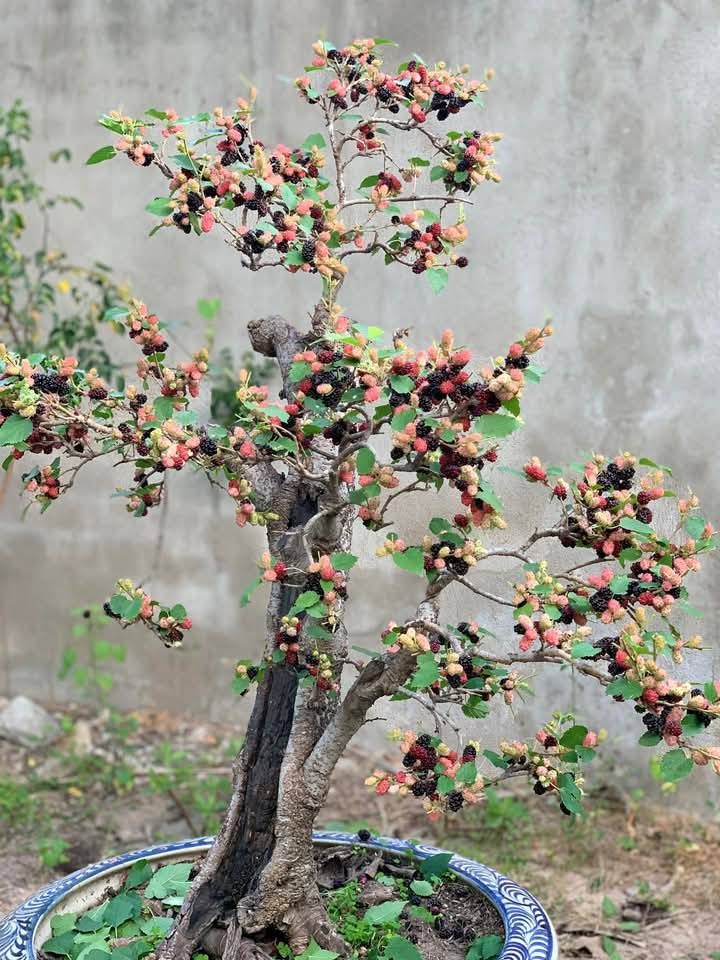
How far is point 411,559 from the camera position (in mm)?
1410

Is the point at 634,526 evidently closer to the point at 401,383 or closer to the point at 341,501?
the point at 401,383

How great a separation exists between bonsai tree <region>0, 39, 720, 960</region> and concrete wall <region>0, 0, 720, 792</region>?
0.63m

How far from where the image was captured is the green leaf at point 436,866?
76.2 inches

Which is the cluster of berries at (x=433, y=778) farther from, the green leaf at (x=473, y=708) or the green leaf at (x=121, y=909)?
the green leaf at (x=121, y=909)

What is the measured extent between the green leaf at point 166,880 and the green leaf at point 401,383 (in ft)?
3.48

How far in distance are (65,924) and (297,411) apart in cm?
94

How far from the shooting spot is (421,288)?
10.5 feet

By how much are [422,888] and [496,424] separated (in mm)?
987

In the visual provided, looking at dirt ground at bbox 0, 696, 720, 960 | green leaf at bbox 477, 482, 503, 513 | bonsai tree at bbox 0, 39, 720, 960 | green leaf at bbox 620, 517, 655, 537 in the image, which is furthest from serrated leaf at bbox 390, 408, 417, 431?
dirt ground at bbox 0, 696, 720, 960

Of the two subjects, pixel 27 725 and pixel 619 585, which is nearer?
pixel 619 585

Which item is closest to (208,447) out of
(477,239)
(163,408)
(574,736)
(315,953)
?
(163,408)

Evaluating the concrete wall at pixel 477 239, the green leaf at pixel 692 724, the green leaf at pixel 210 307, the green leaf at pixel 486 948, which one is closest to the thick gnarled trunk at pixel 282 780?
the green leaf at pixel 486 948

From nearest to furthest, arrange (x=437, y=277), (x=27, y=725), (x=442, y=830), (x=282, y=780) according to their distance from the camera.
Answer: (x=437, y=277) → (x=282, y=780) → (x=442, y=830) → (x=27, y=725)

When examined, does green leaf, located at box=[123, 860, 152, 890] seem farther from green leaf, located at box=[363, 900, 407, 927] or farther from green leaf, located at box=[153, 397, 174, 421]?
green leaf, located at box=[153, 397, 174, 421]
